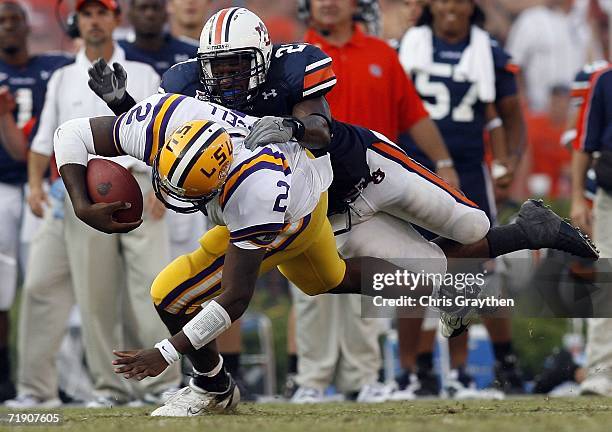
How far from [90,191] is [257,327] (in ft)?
12.1

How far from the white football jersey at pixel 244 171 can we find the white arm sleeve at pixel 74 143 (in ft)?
0.44

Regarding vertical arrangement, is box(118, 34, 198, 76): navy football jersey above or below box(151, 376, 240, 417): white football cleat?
above

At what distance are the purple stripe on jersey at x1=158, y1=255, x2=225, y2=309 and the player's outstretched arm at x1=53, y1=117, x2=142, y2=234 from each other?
322 mm

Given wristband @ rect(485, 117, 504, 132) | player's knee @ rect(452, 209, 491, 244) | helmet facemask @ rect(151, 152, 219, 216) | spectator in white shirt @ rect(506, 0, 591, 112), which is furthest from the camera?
spectator in white shirt @ rect(506, 0, 591, 112)

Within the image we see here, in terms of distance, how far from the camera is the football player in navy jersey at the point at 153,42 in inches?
308

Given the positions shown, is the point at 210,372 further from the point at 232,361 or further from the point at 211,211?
the point at 232,361

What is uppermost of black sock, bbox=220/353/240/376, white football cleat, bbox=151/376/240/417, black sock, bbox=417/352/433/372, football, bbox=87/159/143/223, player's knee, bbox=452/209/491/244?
football, bbox=87/159/143/223

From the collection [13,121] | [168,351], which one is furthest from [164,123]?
[13,121]

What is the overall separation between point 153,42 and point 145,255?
1286 mm

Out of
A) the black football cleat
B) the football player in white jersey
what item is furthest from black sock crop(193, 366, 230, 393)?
the black football cleat

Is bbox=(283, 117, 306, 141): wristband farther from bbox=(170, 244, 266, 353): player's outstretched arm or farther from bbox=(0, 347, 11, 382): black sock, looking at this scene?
bbox=(0, 347, 11, 382): black sock

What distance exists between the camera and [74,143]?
559 centimetres

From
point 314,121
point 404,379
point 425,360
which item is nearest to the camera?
point 314,121

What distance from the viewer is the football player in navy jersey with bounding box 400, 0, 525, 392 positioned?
26.1 feet
